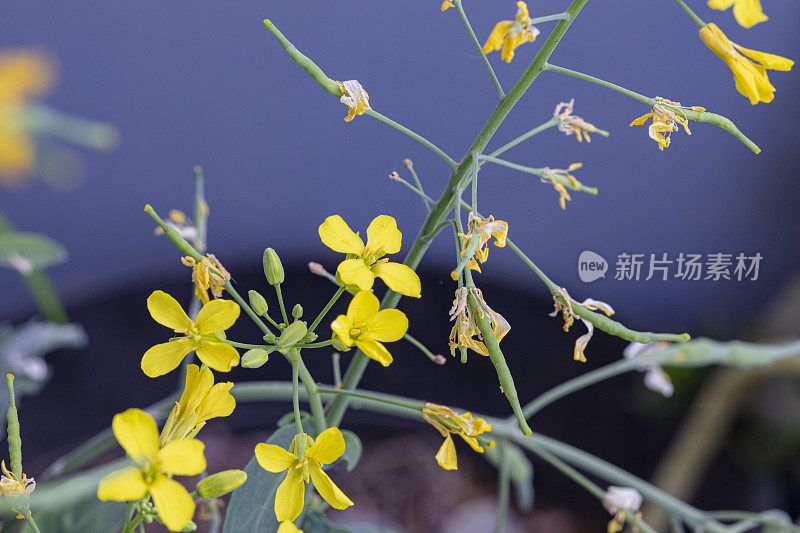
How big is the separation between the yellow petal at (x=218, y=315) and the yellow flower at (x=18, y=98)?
0.59 m

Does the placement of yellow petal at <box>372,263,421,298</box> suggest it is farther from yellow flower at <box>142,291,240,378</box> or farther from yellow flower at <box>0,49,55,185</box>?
yellow flower at <box>0,49,55,185</box>

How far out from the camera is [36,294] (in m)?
0.73

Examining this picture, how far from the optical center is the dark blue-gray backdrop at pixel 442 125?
1.28 ft

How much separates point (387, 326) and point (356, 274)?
0.08 feet

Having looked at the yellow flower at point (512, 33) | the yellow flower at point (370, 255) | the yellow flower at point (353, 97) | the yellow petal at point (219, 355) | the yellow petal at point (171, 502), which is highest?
the yellow flower at point (512, 33)

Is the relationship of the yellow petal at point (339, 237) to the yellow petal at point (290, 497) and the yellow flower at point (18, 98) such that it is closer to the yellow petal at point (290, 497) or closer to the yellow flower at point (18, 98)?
the yellow petal at point (290, 497)

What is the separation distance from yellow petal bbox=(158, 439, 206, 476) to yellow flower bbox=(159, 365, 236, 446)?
25 millimetres

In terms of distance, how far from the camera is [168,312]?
0.27 m

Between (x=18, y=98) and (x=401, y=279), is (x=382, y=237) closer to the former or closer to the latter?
(x=401, y=279)

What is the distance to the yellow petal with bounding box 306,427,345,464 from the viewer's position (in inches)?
10.6

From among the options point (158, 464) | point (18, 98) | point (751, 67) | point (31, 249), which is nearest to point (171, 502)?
point (158, 464)

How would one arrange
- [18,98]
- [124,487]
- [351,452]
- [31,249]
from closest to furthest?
[124,487]
[351,452]
[31,249]
[18,98]

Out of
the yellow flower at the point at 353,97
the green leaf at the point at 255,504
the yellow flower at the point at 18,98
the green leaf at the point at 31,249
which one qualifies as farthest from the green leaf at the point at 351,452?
the yellow flower at the point at 18,98

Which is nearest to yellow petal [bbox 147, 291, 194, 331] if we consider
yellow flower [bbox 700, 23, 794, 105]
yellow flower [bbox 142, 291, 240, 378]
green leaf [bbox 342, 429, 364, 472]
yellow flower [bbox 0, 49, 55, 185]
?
yellow flower [bbox 142, 291, 240, 378]
